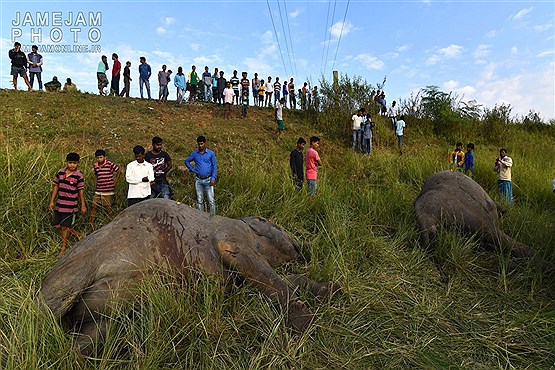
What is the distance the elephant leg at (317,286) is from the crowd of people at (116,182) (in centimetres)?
114

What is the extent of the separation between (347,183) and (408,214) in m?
2.08

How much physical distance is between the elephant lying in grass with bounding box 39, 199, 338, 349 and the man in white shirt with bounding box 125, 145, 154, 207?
2.12 meters

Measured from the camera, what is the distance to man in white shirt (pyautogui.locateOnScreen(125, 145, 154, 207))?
534cm

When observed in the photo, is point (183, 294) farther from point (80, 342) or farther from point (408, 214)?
point (408, 214)

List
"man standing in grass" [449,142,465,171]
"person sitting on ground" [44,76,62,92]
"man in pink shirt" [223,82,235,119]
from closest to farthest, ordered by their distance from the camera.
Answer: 1. "man standing in grass" [449,142,465,171]
2. "man in pink shirt" [223,82,235,119]
3. "person sitting on ground" [44,76,62,92]

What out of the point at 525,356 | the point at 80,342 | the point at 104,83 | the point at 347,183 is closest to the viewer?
the point at 80,342

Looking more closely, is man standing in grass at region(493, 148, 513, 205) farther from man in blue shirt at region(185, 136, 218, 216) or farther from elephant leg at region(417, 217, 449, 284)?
man in blue shirt at region(185, 136, 218, 216)

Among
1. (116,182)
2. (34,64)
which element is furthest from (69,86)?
(116,182)

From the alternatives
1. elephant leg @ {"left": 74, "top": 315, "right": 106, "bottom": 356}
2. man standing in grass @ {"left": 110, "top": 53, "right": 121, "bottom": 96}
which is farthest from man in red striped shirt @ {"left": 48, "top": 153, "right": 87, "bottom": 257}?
man standing in grass @ {"left": 110, "top": 53, "right": 121, "bottom": 96}

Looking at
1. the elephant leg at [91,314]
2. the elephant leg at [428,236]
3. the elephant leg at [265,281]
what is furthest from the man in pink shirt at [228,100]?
the elephant leg at [91,314]

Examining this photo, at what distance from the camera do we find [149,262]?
291cm

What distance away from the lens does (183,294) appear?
2922mm

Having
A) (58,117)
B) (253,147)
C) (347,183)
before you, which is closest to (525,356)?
(347,183)

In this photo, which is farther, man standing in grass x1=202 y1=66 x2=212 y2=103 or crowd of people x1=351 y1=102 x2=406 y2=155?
man standing in grass x1=202 y1=66 x2=212 y2=103
